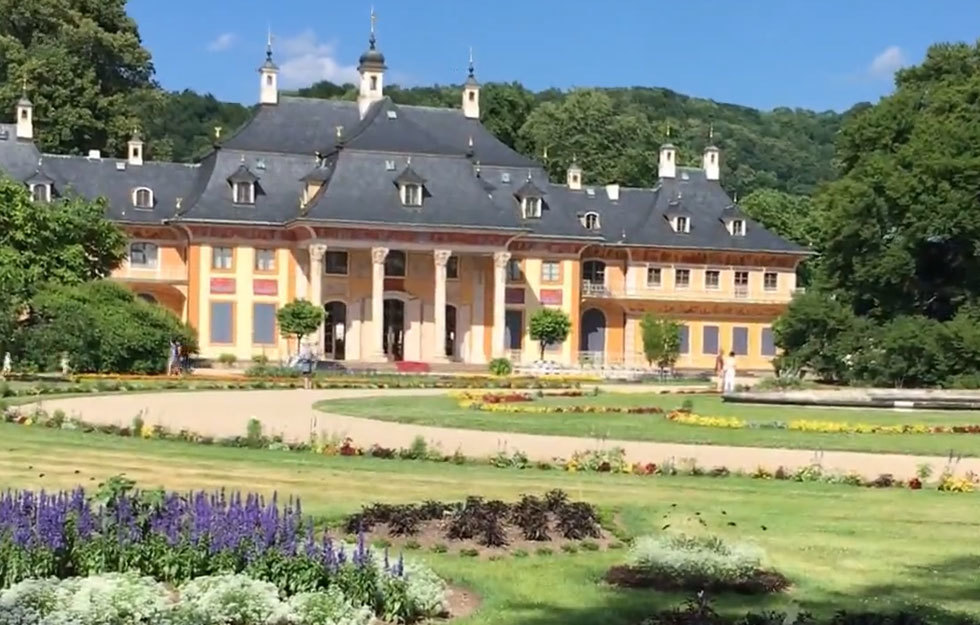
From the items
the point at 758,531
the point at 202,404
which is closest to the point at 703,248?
the point at 202,404

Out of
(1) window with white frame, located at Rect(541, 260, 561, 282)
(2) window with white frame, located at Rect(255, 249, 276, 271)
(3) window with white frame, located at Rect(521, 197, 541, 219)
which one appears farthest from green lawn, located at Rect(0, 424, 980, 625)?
(3) window with white frame, located at Rect(521, 197, 541, 219)

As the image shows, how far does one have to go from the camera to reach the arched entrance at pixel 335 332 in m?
59.5

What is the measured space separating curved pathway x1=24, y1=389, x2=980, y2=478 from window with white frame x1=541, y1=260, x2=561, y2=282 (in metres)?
31.5

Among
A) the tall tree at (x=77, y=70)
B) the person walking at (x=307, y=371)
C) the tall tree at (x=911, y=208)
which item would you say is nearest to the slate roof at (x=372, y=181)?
the tall tree at (x=77, y=70)

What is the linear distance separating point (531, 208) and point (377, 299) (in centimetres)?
920

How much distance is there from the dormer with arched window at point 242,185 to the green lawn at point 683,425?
26998 millimetres

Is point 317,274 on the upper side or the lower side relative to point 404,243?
lower

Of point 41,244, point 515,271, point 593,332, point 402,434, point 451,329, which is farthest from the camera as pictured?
point 593,332

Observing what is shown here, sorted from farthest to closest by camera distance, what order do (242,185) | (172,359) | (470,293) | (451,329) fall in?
(451,329) → (470,293) → (242,185) → (172,359)

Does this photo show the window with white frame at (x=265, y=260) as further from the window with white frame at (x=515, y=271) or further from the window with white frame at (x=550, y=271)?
the window with white frame at (x=550, y=271)

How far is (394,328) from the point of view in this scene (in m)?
60.6

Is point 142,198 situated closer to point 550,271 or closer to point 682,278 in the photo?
point 550,271

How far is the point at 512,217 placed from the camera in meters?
59.5

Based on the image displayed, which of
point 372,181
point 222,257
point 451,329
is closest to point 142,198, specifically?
point 222,257
